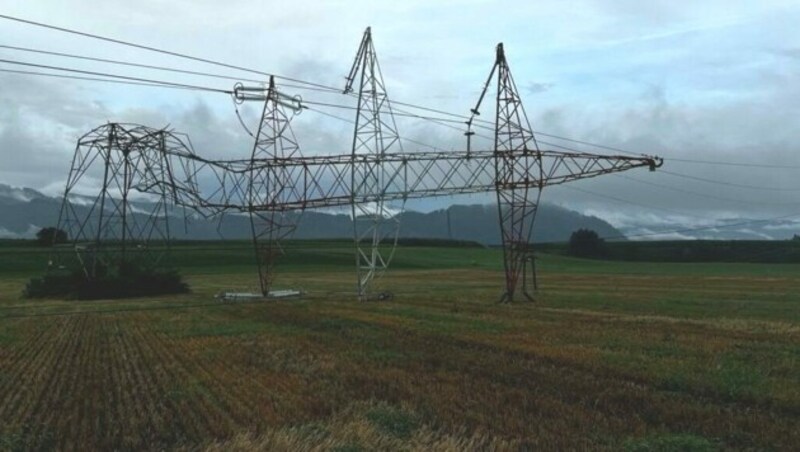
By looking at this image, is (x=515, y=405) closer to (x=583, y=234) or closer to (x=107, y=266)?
(x=107, y=266)

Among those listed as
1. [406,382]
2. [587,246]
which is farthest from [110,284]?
[587,246]

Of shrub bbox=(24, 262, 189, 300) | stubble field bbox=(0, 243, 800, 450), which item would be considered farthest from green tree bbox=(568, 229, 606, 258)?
stubble field bbox=(0, 243, 800, 450)

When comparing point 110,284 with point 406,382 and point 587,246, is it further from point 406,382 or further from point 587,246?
point 587,246

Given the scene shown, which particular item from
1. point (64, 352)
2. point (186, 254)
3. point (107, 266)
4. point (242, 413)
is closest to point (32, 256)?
point (186, 254)

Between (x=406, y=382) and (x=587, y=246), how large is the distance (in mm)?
153819

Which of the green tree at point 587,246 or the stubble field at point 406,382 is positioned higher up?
the green tree at point 587,246

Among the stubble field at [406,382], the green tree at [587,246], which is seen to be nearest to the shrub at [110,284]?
the stubble field at [406,382]

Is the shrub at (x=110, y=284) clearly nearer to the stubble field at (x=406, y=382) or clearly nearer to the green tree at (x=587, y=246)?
the stubble field at (x=406, y=382)

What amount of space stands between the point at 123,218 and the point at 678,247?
139m

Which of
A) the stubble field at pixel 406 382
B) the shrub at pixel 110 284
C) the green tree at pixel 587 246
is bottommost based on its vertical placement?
the stubble field at pixel 406 382

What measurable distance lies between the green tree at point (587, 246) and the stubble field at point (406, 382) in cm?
13238

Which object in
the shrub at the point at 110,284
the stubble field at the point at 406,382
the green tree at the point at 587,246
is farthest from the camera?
the green tree at the point at 587,246

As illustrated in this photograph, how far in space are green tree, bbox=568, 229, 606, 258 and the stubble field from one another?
434 feet

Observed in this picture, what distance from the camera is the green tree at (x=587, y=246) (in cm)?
16275
